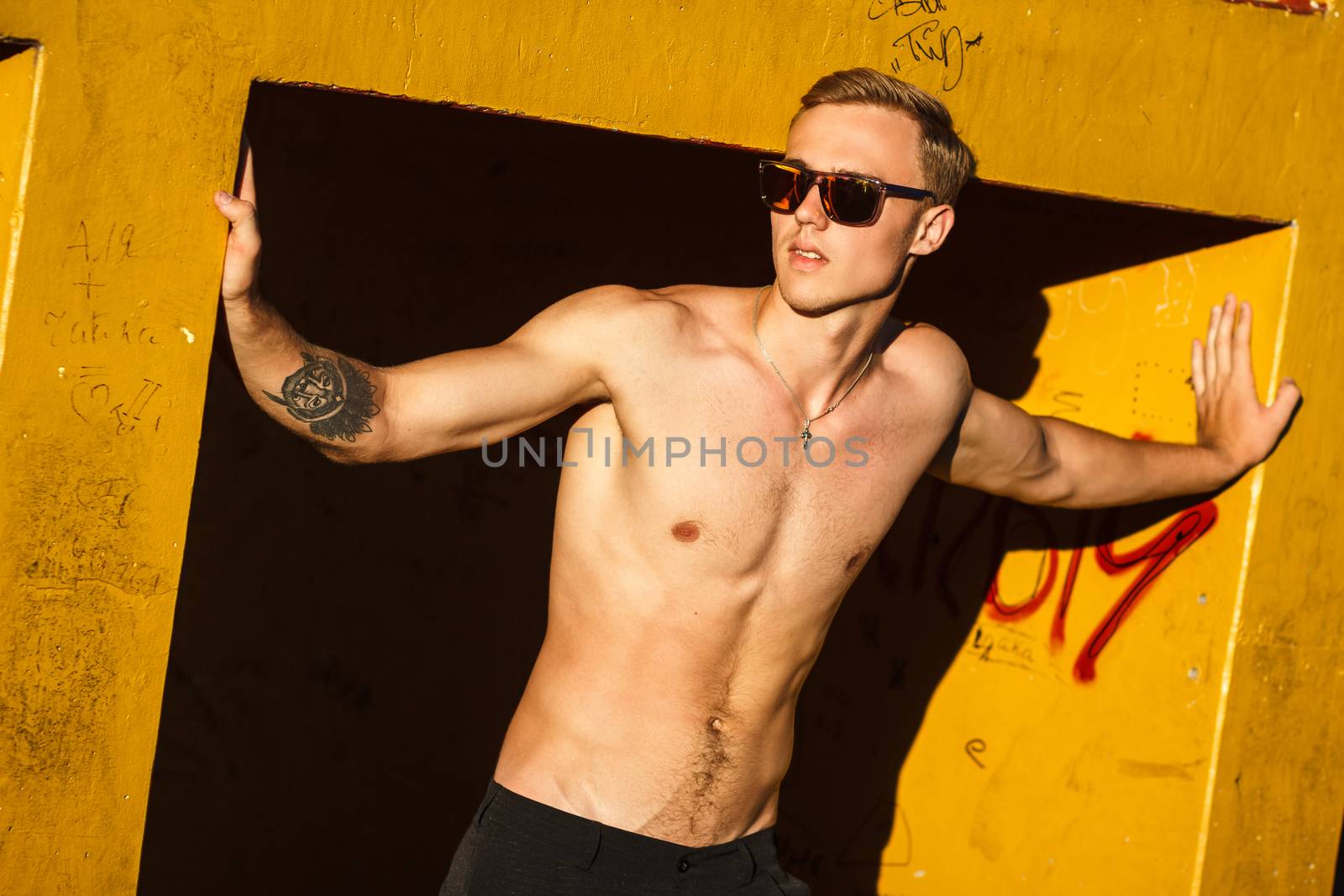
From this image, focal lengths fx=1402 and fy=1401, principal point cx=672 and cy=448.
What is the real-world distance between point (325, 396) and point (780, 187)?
107cm

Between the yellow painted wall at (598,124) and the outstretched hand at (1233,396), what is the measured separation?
7 cm

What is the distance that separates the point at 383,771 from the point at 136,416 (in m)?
2.29

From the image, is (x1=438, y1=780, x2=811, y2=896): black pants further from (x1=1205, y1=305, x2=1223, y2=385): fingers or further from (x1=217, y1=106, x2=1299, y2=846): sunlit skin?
(x1=1205, y1=305, x2=1223, y2=385): fingers

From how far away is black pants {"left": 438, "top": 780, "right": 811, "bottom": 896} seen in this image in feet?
9.77

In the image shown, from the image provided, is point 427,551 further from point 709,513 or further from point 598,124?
point 598,124

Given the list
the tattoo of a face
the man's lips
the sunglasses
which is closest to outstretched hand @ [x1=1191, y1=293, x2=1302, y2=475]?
the sunglasses

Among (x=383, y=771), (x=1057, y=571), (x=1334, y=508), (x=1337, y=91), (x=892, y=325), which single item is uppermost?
(x=1337, y=91)

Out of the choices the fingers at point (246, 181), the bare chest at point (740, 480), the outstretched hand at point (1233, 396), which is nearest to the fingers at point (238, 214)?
the fingers at point (246, 181)

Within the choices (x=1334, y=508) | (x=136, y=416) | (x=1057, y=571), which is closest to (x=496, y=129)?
(x=136, y=416)

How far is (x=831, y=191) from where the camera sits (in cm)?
295

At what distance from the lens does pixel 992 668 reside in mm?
4371

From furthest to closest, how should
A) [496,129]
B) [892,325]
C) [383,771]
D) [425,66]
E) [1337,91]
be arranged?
[383,771], [496,129], [1337,91], [892,325], [425,66]

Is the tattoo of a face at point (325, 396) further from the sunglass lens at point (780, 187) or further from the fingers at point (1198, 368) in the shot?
the fingers at point (1198, 368)

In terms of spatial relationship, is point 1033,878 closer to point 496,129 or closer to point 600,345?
point 600,345
